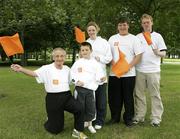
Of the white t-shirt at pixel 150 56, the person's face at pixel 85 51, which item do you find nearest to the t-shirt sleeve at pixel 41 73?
the person's face at pixel 85 51

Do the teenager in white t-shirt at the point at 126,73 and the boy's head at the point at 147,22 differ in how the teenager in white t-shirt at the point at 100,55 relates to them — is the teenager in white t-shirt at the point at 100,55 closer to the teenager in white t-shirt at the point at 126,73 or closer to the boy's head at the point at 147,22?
the teenager in white t-shirt at the point at 126,73

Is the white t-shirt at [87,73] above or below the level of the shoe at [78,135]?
above

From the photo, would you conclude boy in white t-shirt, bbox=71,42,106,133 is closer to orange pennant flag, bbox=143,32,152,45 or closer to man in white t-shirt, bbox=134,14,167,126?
man in white t-shirt, bbox=134,14,167,126

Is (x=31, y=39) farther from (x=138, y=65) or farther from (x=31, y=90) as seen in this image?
(x=138, y=65)

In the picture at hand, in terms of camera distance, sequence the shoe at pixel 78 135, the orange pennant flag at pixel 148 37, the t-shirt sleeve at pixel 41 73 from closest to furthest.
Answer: the shoe at pixel 78 135
the t-shirt sleeve at pixel 41 73
the orange pennant flag at pixel 148 37

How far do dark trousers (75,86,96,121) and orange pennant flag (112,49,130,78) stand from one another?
722mm

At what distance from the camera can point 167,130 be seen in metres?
7.44

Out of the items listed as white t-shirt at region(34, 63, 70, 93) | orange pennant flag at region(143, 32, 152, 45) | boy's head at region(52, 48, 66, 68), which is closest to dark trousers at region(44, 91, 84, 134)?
white t-shirt at region(34, 63, 70, 93)

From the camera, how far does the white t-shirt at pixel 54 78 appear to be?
7102mm

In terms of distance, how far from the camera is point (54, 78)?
7.08 metres

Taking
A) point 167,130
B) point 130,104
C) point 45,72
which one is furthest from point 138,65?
point 45,72

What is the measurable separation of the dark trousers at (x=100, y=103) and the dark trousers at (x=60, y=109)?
1.81 feet

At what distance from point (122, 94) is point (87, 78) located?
1.06 m

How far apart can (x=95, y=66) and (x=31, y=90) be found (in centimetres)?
766
